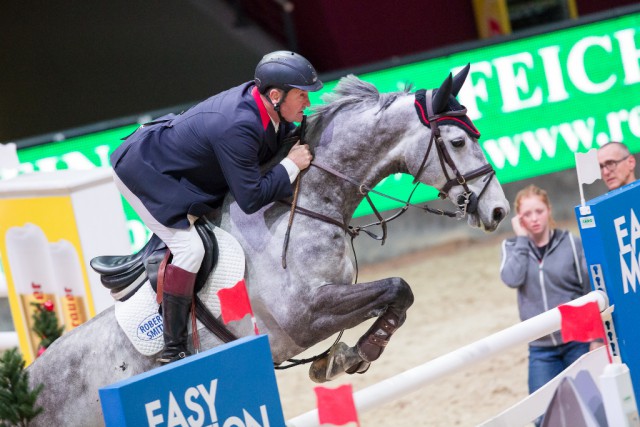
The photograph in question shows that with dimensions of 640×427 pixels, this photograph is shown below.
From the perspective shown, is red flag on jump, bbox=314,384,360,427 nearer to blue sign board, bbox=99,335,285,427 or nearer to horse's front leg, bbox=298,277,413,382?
blue sign board, bbox=99,335,285,427

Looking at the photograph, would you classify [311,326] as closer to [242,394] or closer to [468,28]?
[242,394]

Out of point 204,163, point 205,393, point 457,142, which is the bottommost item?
point 205,393

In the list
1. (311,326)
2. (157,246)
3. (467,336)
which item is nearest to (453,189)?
(311,326)

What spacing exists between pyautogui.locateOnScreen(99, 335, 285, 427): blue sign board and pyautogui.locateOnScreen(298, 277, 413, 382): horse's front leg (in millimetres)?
1056

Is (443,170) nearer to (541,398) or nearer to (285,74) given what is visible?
(285,74)

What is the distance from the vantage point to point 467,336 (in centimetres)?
795

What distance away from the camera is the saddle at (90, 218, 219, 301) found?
4562mm

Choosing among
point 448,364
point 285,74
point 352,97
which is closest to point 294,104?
point 285,74

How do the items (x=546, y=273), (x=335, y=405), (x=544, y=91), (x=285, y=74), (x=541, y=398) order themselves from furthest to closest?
1. (x=544, y=91)
2. (x=546, y=273)
3. (x=285, y=74)
4. (x=541, y=398)
5. (x=335, y=405)

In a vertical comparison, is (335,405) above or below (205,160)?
below

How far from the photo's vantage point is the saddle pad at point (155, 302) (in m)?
4.54

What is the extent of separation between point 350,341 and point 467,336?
0.95 m

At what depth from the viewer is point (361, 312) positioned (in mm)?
4422

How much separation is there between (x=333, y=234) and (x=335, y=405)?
4.07 ft
